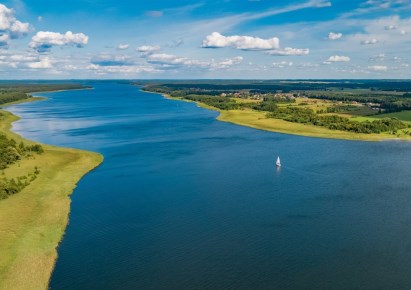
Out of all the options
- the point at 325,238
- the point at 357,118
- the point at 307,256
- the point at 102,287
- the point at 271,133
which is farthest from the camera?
the point at 357,118

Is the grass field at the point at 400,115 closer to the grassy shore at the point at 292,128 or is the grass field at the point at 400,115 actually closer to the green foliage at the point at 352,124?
the green foliage at the point at 352,124

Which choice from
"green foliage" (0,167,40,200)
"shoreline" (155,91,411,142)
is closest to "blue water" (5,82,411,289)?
"green foliage" (0,167,40,200)

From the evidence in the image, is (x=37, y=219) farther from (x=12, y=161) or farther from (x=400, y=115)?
(x=400, y=115)

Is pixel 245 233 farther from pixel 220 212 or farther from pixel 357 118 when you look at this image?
pixel 357 118

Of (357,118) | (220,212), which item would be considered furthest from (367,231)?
(357,118)

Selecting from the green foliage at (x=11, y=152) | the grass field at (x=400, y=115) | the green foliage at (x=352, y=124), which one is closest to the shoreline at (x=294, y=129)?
the green foliage at (x=352, y=124)

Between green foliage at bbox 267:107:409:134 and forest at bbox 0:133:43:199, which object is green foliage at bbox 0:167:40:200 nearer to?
forest at bbox 0:133:43:199
